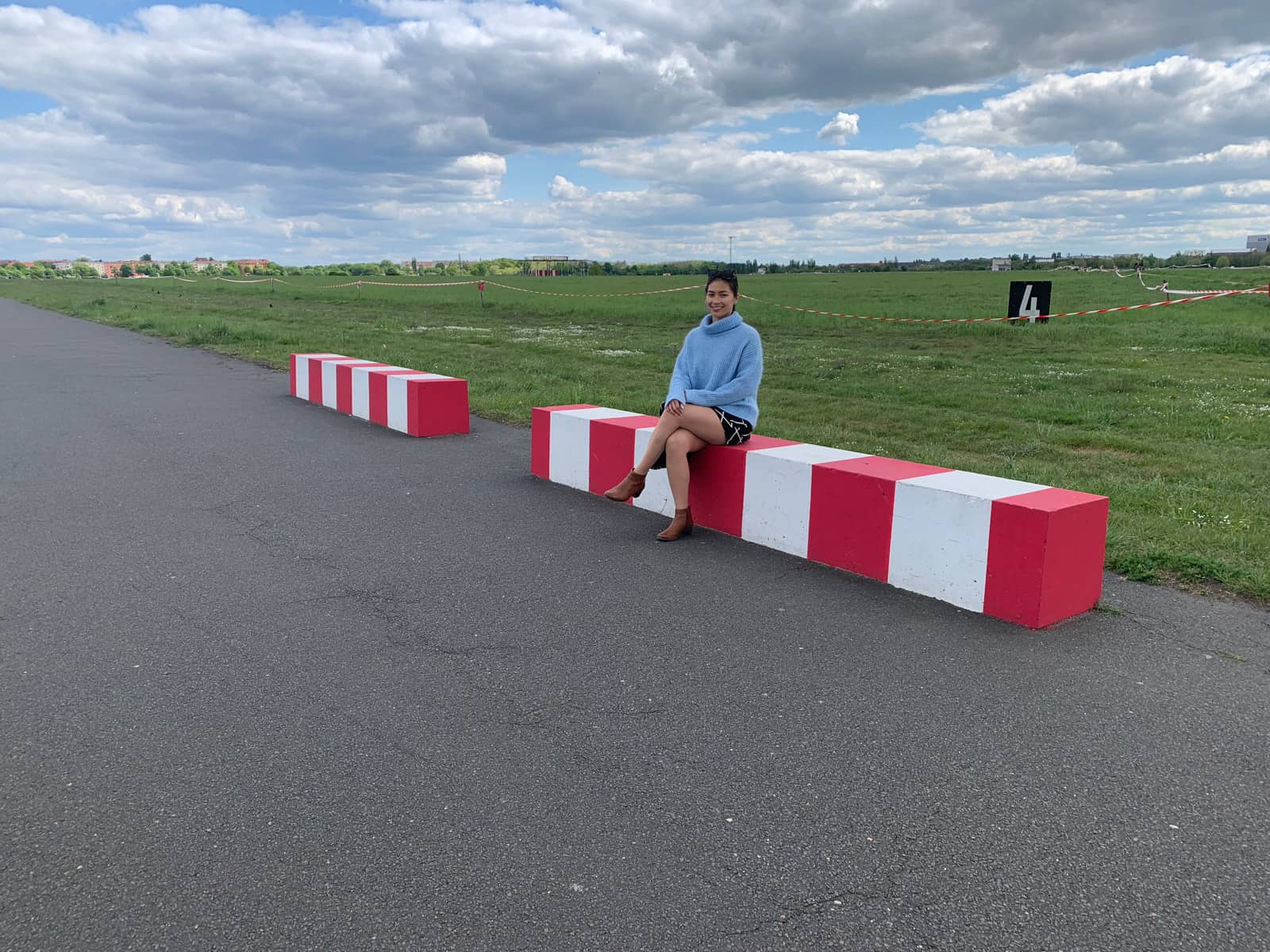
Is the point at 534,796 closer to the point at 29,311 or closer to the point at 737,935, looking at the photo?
the point at 737,935

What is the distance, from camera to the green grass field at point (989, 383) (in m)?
7.25

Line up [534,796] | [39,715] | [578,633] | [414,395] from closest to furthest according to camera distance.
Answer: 1. [534,796]
2. [39,715]
3. [578,633]
4. [414,395]

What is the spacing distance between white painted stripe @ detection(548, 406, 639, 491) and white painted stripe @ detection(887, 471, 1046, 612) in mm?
2914

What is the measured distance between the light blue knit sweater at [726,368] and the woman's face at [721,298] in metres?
0.05

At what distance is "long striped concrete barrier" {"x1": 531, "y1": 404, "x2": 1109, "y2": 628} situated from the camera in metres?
4.92

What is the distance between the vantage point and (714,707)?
3918 mm

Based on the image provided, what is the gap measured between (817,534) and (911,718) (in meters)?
2.22

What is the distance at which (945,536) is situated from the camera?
17.3ft

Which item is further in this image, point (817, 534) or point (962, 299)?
point (962, 299)

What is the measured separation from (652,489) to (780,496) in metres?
1.24

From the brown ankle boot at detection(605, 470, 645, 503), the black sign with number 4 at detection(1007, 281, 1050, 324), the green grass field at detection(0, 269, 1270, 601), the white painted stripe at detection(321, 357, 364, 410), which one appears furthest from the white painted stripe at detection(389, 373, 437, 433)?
the black sign with number 4 at detection(1007, 281, 1050, 324)

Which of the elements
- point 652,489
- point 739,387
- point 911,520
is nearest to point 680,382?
point 739,387

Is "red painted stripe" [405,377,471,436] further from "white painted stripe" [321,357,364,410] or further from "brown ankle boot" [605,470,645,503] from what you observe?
"brown ankle boot" [605,470,645,503]

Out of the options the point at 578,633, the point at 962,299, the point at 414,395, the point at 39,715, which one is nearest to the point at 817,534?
the point at 578,633
